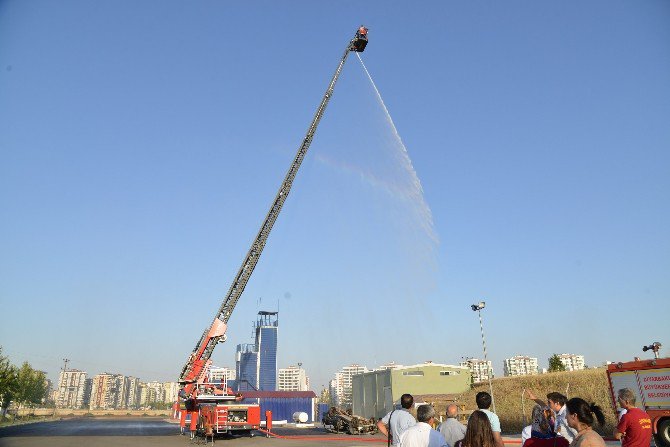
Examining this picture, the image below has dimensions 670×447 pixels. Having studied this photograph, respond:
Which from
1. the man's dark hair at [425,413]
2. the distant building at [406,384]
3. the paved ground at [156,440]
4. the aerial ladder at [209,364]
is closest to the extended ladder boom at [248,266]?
the aerial ladder at [209,364]

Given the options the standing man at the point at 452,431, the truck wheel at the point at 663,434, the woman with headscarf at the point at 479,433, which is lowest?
the truck wheel at the point at 663,434

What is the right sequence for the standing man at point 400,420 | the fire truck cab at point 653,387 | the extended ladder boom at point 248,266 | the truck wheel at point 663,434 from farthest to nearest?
the extended ladder boom at point 248,266 < the fire truck cab at point 653,387 < the truck wheel at point 663,434 < the standing man at point 400,420

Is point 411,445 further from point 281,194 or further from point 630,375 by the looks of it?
point 281,194

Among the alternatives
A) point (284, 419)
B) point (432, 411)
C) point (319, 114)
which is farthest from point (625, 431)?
point (284, 419)

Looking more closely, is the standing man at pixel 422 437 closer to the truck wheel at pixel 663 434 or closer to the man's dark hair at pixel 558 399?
the man's dark hair at pixel 558 399

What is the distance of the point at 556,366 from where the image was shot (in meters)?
81.6

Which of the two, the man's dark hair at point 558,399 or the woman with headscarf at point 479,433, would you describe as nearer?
the woman with headscarf at point 479,433

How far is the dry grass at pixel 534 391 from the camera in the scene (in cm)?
3722

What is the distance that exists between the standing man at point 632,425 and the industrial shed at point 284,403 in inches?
2342

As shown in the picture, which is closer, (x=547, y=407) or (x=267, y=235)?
(x=547, y=407)

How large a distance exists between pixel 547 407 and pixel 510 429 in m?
32.3

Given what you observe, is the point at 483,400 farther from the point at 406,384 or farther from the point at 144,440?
the point at 406,384

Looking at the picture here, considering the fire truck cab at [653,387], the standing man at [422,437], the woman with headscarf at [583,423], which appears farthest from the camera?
the fire truck cab at [653,387]

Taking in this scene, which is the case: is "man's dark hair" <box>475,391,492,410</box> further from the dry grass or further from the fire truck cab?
the dry grass
